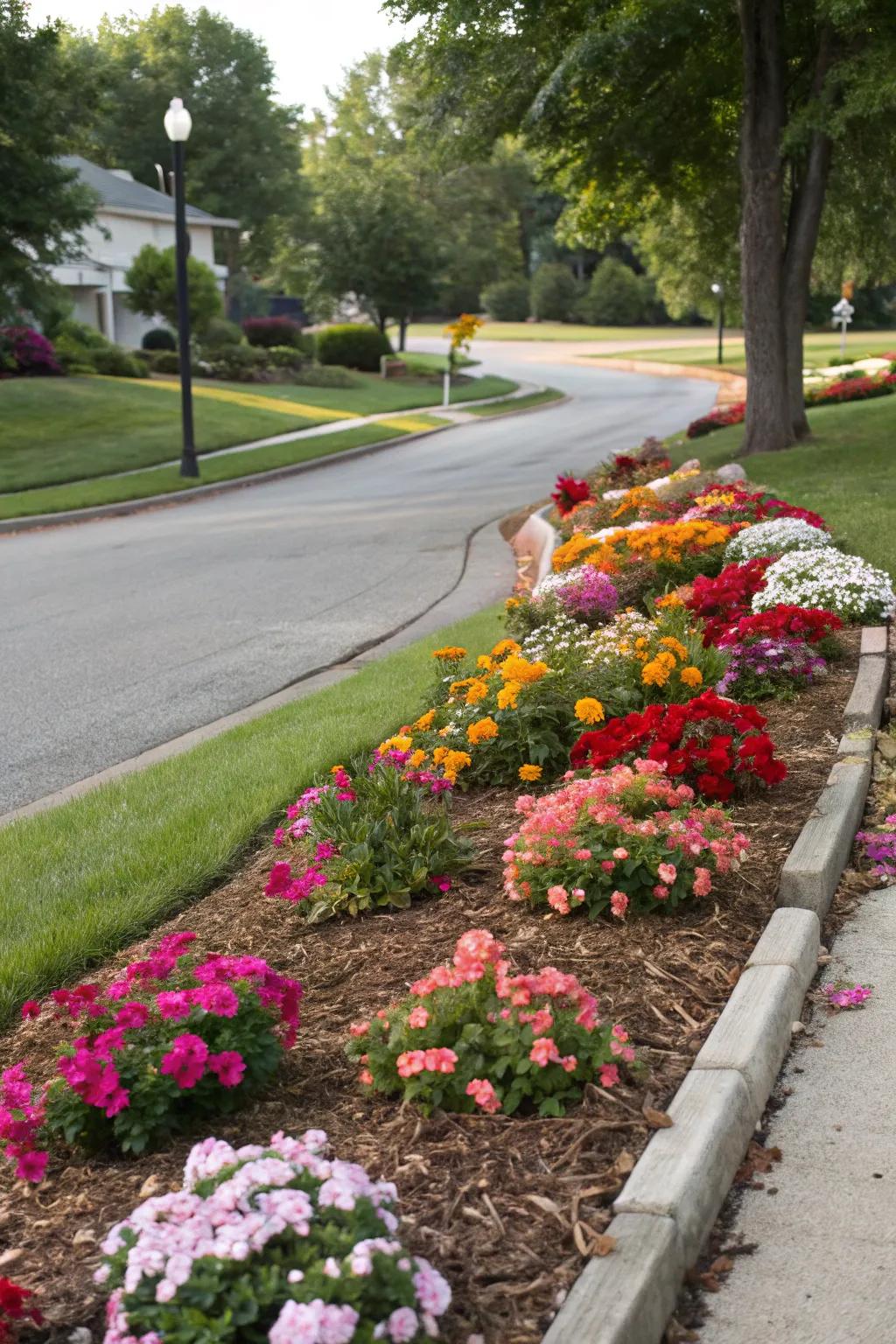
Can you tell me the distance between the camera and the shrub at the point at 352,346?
153 ft

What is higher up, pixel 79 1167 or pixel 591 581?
pixel 591 581

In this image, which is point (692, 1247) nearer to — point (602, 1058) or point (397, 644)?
point (602, 1058)

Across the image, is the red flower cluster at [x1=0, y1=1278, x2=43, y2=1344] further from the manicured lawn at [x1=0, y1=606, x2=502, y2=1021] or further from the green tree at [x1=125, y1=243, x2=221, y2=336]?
the green tree at [x1=125, y1=243, x2=221, y2=336]

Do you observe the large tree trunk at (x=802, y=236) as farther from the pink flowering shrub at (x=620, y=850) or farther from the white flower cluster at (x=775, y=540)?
the pink flowering shrub at (x=620, y=850)

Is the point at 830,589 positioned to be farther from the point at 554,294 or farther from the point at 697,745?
the point at 554,294

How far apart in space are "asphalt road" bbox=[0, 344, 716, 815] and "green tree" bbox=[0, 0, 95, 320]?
6.29 meters

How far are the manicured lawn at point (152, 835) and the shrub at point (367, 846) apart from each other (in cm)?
32

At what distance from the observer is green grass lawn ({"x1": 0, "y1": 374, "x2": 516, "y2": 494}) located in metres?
23.6

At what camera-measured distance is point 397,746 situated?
5496 millimetres

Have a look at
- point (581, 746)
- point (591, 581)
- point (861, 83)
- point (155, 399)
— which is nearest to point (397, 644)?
point (591, 581)

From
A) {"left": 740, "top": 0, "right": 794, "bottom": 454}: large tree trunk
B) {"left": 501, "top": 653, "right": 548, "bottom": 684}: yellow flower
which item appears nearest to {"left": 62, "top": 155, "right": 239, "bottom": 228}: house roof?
{"left": 740, "top": 0, "right": 794, "bottom": 454}: large tree trunk

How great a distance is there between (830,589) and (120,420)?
23333 millimetres

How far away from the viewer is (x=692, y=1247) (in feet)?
8.98

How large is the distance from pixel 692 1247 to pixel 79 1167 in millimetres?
1394
